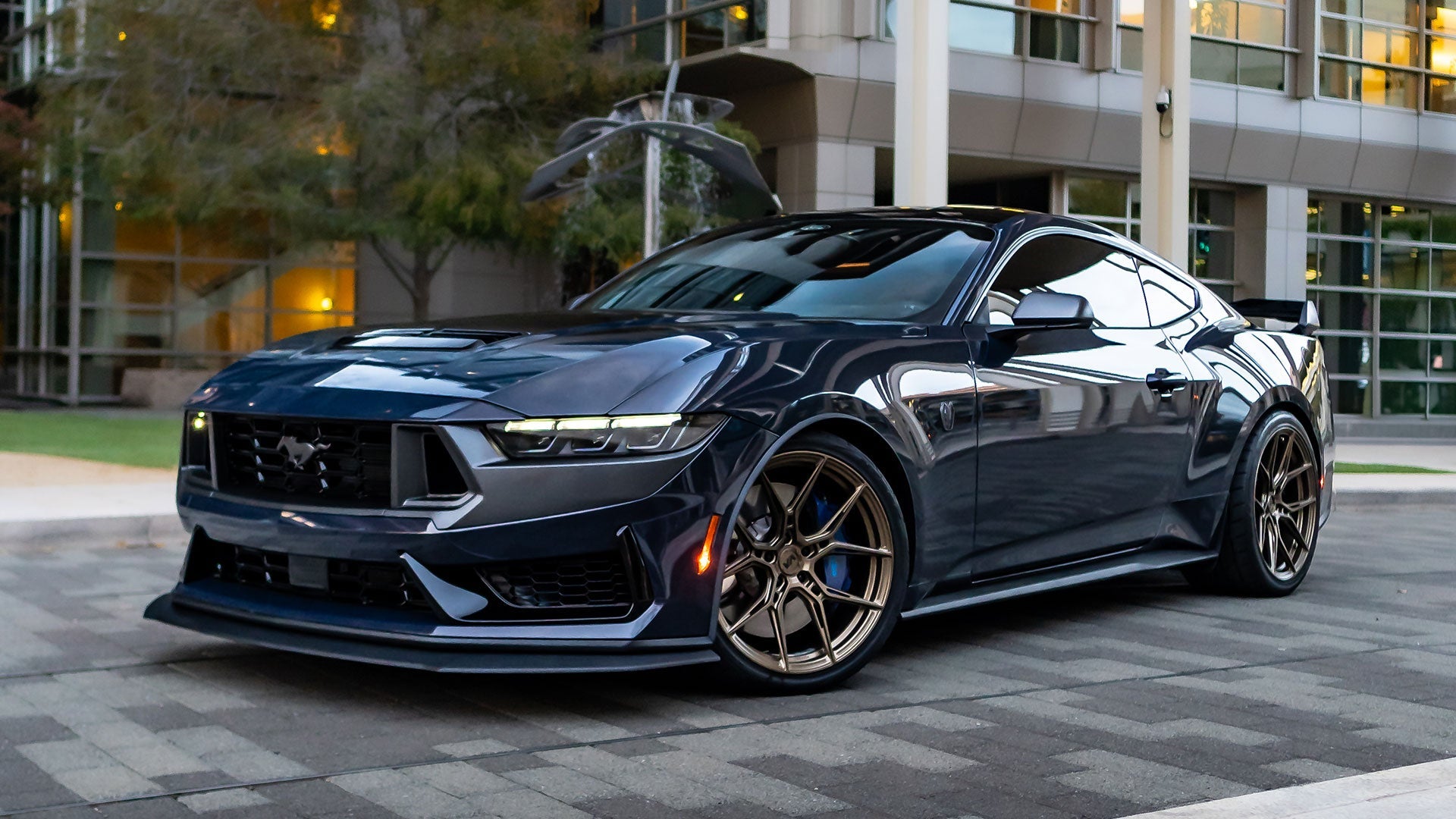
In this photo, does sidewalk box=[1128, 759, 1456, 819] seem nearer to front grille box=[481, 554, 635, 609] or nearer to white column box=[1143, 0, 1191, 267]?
front grille box=[481, 554, 635, 609]

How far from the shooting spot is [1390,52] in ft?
92.9

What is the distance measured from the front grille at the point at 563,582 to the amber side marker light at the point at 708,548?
195 mm

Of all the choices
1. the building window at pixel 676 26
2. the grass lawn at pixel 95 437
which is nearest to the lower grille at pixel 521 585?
the grass lawn at pixel 95 437

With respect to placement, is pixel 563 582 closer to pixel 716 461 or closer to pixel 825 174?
pixel 716 461

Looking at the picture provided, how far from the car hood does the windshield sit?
28 centimetres

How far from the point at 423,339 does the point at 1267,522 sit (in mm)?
3707

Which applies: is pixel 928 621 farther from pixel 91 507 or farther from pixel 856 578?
pixel 91 507

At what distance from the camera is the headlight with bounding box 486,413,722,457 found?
409cm

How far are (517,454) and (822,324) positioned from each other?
3.84 feet

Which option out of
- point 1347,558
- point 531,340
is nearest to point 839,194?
point 1347,558

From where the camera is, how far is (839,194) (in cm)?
2302

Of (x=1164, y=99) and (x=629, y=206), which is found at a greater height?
(x=1164, y=99)

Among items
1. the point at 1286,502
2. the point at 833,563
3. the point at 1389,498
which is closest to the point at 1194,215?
the point at 1389,498

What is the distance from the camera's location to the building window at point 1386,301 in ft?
94.4
